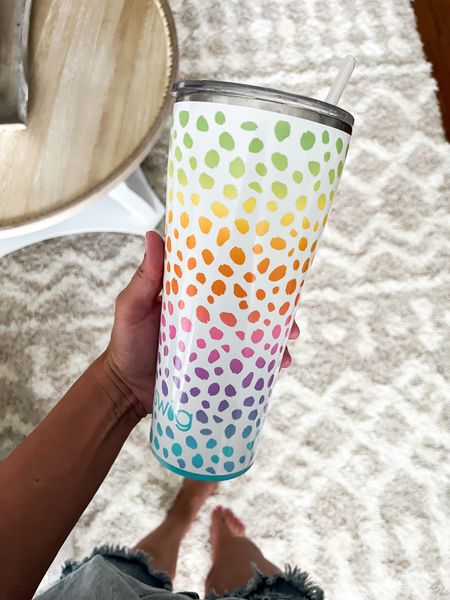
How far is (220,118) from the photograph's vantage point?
46 centimetres

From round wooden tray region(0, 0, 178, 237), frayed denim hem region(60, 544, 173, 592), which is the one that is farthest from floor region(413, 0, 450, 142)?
frayed denim hem region(60, 544, 173, 592)

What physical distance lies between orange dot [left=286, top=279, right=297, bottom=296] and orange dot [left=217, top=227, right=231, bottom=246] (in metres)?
0.08

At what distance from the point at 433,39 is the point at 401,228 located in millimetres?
486

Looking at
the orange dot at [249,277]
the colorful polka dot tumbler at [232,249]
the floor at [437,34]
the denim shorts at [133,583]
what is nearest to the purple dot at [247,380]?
the colorful polka dot tumbler at [232,249]

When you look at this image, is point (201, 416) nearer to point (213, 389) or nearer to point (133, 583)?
point (213, 389)

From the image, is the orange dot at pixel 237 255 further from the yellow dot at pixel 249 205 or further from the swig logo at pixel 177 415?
the swig logo at pixel 177 415

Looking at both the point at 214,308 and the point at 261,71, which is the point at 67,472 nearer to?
the point at 214,308

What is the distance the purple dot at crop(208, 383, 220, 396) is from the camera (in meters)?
0.56

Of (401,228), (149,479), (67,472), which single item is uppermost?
(401,228)

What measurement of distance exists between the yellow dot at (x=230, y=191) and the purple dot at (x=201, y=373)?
175 mm

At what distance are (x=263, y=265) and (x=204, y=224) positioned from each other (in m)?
0.06

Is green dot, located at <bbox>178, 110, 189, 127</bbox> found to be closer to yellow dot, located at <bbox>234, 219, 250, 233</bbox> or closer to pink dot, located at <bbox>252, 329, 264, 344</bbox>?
yellow dot, located at <bbox>234, 219, 250, 233</bbox>

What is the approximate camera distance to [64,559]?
1.09m

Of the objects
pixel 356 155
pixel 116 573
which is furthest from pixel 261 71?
pixel 116 573
